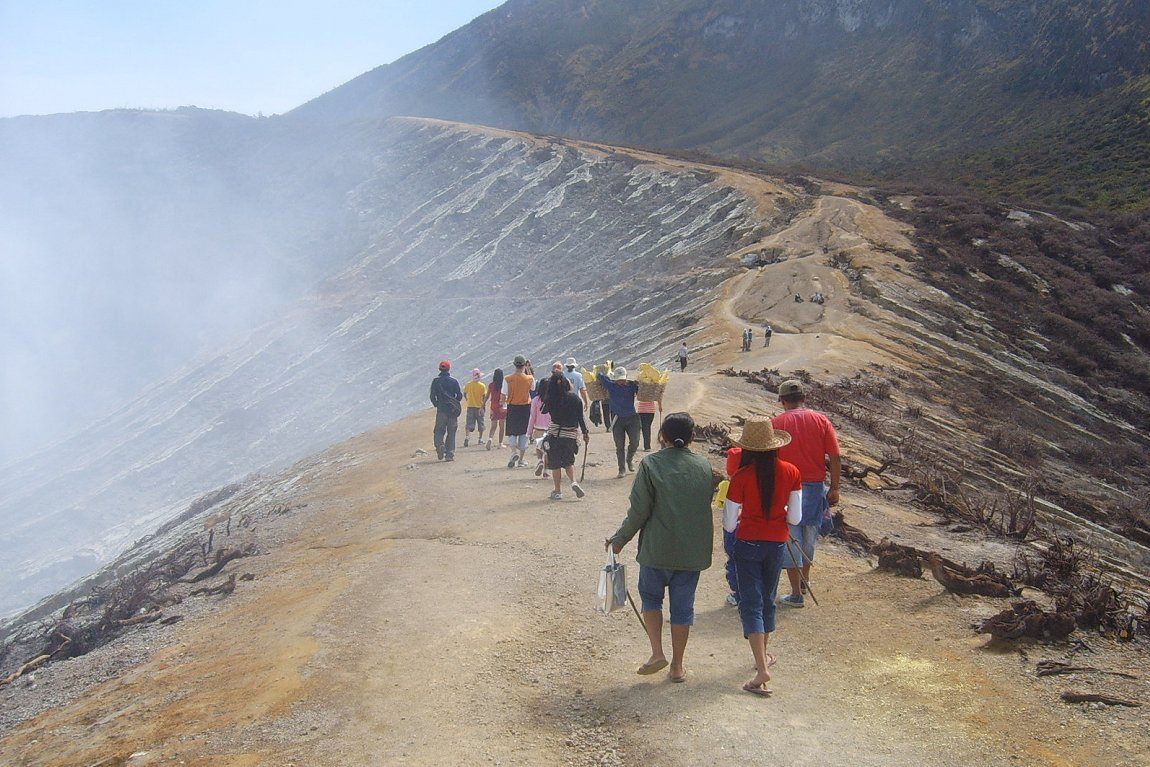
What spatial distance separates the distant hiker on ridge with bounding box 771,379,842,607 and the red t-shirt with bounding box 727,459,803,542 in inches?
43.5

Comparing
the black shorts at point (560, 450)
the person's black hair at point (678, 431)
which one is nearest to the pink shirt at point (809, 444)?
the person's black hair at point (678, 431)

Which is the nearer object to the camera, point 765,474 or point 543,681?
point 765,474

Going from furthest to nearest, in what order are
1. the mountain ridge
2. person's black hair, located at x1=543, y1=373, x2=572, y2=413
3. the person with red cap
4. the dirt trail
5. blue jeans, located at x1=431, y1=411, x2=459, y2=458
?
the mountain ridge
blue jeans, located at x1=431, y1=411, x2=459, y2=458
the person with red cap
person's black hair, located at x1=543, y1=373, x2=572, y2=413
the dirt trail

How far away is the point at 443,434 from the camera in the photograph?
50.1ft

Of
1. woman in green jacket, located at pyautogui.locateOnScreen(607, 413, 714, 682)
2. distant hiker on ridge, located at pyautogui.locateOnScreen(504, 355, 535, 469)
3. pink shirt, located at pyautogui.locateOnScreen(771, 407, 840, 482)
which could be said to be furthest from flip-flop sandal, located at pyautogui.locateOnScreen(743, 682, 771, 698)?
distant hiker on ridge, located at pyautogui.locateOnScreen(504, 355, 535, 469)

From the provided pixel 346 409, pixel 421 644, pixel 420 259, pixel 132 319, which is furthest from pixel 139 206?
pixel 421 644

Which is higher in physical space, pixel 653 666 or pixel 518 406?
pixel 518 406

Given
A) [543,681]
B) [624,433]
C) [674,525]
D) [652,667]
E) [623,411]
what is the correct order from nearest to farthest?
[674,525] < [652,667] < [543,681] < [623,411] < [624,433]

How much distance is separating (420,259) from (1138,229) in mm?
36894

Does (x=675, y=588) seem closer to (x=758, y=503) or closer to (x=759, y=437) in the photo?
(x=758, y=503)

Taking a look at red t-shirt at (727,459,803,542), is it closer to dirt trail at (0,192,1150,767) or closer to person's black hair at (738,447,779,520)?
person's black hair at (738,447,779,520)

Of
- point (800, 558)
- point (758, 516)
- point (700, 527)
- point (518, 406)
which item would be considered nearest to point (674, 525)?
point (700, 527)

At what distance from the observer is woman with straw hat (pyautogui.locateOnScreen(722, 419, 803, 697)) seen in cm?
544

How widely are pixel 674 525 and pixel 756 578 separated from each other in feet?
2.10
